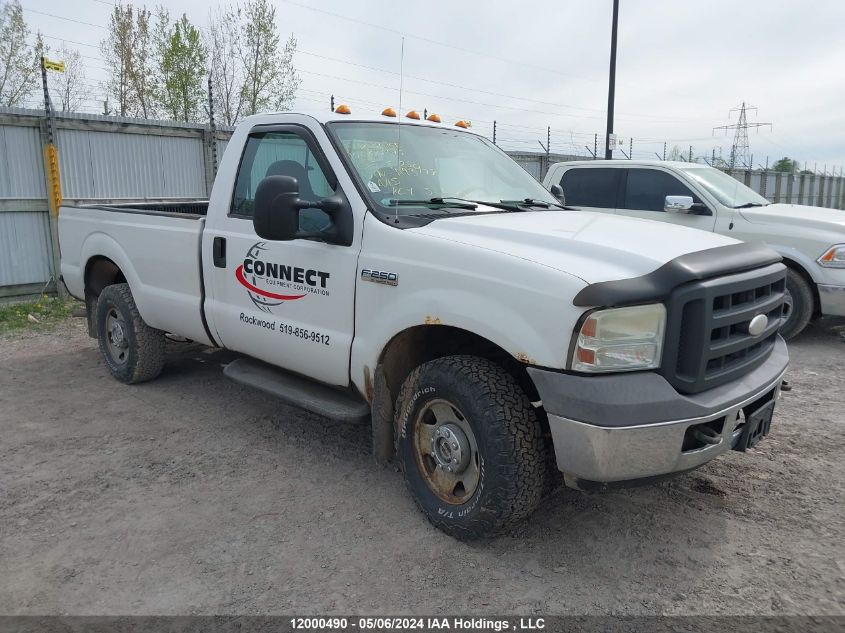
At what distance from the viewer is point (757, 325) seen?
125 inches

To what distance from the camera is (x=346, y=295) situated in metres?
3.71

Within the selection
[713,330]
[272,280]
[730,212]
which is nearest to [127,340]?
[272,280]

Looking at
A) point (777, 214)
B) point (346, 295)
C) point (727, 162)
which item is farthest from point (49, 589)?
point (727, 162)

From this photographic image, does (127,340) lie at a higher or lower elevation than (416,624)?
higher

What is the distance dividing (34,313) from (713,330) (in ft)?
27.4

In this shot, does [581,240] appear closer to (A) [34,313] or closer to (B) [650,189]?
(B) [650,189]

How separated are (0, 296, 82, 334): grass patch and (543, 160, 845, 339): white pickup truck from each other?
6.34m

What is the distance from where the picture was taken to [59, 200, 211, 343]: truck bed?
4.80 m

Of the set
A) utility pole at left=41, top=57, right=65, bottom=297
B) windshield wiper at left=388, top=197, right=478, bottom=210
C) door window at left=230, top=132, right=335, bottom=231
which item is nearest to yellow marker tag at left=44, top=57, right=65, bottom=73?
utility pole at left=41, top=57, right=65, bottom=297

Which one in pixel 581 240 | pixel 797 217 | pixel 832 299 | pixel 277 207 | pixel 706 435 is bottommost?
pixel 832 299

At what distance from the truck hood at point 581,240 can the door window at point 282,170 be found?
2.58 feet

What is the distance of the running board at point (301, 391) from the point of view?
3772 millimetres

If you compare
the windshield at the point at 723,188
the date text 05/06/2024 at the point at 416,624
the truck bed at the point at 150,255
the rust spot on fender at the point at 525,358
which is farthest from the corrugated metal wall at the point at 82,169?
the date text 05/06/2024 at the point at 416,624

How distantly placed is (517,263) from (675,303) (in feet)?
2.14
